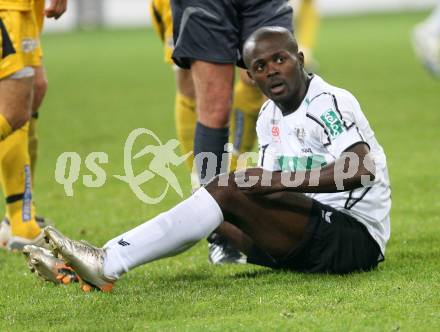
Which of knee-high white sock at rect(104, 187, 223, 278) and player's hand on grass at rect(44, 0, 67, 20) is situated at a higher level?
player's hand on grass at rect(44, 0, 67, 20)

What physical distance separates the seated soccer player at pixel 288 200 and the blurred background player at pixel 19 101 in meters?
1.17

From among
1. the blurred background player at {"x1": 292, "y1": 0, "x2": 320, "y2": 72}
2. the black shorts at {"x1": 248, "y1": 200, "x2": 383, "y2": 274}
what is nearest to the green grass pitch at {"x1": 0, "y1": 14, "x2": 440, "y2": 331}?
the black shorts at {"x1": 248, "y1": 200, "x2": 383, "y2": 274}

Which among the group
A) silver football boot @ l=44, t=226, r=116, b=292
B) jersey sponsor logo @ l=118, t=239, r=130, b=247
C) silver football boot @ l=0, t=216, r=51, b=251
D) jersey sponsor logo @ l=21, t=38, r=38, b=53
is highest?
jersey sponsor logo @ l=21, t=38, r=38, b=53

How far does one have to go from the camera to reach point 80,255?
409cm

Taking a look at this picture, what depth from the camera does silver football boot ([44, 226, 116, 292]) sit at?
4090 mm

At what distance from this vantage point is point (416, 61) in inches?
647

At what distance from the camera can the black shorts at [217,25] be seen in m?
5.15

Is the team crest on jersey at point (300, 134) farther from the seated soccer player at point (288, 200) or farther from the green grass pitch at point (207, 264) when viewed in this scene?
the green grass pitch at point (207, 264)

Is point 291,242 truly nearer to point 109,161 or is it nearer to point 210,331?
point 210,331

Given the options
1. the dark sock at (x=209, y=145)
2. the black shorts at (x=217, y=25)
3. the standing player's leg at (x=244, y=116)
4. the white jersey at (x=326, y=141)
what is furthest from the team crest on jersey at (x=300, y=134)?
the standing player's leg at (x=244, y=116)

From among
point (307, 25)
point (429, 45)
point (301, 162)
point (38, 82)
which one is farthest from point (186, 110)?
point (307, 25)

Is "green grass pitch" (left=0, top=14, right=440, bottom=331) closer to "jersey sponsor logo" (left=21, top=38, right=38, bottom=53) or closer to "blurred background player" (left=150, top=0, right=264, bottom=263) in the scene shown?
"blurred background player" (left=150, top=0, right=264, bottom=263)

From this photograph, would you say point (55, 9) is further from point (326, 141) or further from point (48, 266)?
point (326, 141)

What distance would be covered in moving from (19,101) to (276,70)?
62.3 inches
